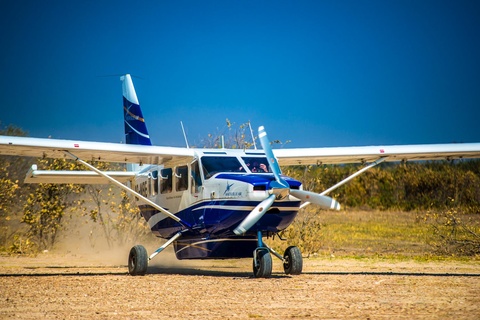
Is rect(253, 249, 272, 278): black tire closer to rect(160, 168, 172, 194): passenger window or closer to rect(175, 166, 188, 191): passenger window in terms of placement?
rect(175, 166, 188, 191): passenger window

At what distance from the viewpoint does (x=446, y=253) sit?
70.9 ft

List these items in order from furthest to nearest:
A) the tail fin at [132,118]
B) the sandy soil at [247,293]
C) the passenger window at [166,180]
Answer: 1. the tail fin at [132,118]
2. the passenger window at [166,180]
3. the sandy soil at [247,293]

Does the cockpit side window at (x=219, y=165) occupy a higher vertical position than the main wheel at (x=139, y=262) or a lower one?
higher

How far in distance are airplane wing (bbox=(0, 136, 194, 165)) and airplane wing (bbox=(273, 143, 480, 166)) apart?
2.48 m

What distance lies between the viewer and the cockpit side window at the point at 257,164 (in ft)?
51.0

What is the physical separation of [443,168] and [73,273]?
34.5m

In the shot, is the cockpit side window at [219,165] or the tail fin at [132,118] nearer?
the cockpit side window at [219,165]

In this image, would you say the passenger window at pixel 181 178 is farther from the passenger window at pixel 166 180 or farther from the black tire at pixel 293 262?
the black tire at pixel 293 262

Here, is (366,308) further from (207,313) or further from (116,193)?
(116,193)

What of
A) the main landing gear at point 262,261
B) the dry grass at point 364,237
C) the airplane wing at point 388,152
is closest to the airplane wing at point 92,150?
the main landing gear at point 262,261

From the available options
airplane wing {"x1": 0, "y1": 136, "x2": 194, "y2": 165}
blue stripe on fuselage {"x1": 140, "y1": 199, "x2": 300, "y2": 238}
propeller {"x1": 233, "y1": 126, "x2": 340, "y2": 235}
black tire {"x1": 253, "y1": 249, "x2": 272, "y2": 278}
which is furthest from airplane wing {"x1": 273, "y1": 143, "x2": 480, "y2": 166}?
black tire {"x1": 253, "y1": 249, "x2": 272, "y2": 278}

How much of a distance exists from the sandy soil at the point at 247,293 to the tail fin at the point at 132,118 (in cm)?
350

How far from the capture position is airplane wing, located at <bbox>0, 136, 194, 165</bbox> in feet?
50.9

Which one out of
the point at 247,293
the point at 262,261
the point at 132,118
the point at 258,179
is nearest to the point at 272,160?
the point at 258,179
